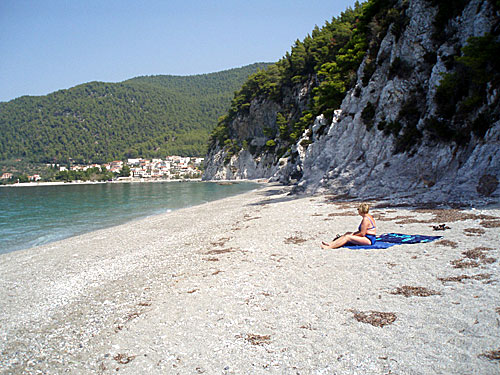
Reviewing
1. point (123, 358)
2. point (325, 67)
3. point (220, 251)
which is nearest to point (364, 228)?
point (220, 251)

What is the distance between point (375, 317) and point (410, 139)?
1525 centimetres

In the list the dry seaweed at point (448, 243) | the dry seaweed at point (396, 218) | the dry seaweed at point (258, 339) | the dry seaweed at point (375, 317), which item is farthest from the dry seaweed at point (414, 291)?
the dry seaweed at point (396, 218)

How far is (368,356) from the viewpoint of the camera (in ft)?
Answer: 12.2

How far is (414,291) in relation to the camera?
523cm

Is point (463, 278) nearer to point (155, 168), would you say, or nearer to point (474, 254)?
point (474, 254)

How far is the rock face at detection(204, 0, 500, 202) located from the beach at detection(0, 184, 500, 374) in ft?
12.4

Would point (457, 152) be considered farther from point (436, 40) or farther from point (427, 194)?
point (436, 40)

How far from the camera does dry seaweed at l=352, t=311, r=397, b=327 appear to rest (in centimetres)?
439

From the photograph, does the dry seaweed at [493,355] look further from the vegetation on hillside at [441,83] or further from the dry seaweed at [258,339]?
the vegetation on hillside at [441,83]

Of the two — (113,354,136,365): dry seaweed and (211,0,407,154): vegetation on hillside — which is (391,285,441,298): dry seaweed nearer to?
(113,354,136,365): dry seaweed

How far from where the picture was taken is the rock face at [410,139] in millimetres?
13000

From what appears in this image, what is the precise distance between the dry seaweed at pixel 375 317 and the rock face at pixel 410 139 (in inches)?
352

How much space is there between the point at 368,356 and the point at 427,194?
11861 millimetres

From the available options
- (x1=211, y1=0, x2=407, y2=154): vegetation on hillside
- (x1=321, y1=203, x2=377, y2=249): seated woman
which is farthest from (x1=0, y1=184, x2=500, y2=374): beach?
(x1=211, y1=0, x2=407, y2=154): vegetation on hillside
